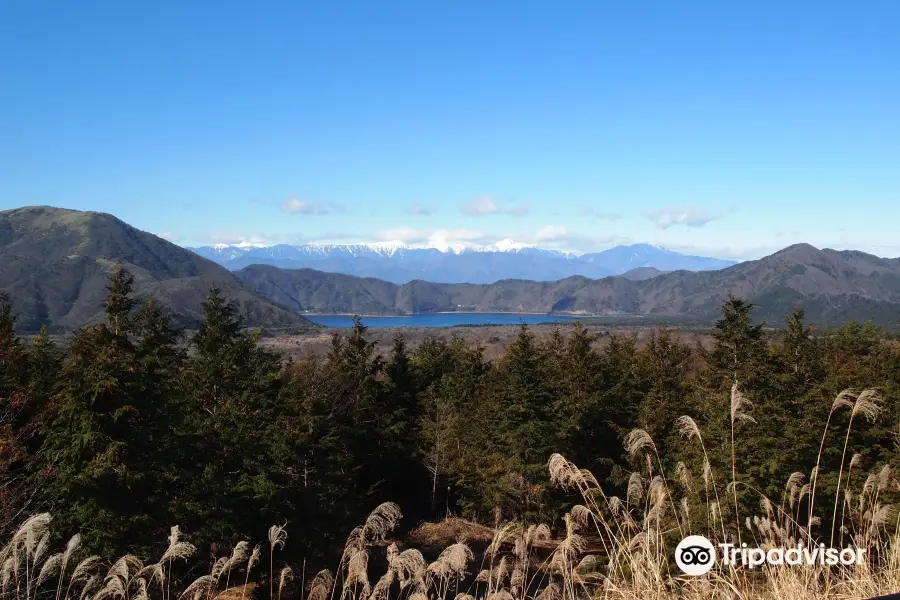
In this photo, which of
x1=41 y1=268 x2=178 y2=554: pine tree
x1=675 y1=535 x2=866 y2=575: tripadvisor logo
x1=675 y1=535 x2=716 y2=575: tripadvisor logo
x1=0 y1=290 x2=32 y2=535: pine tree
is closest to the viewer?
x1=675 y1=535 x2=866 y2=575: tripadvisor logo

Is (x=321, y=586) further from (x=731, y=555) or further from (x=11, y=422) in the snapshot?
(x=11, y=422)

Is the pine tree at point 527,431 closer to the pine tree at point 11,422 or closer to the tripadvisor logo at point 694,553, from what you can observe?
the pine tree at point 11,422

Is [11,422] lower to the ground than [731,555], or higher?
lower

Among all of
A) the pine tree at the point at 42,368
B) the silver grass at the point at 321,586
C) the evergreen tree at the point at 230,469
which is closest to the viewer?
the silver grass at the point at 321,586

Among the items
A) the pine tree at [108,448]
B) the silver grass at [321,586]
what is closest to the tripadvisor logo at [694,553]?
the silver grass at [321,586]

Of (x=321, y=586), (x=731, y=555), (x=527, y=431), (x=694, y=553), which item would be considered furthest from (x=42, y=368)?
(x=731, y=555)

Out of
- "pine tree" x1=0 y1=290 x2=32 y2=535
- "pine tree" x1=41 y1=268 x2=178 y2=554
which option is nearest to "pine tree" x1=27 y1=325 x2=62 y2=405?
"pine tree" x1=0 y1=290 x2=32 y2=535

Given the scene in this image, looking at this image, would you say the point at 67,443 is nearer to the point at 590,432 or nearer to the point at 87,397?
the point at 87,397

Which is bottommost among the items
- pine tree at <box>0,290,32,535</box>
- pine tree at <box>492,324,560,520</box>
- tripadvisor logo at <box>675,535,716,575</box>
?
pine tree at <box>492,324,560,520</box>

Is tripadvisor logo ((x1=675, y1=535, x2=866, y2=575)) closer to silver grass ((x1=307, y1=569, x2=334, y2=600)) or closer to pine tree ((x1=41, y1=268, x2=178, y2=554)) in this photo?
silver grass ((x1=307, y1=569, x2=334, y2=600))

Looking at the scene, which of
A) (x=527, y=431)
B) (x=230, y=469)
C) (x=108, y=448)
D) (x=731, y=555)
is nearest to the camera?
(x=731, y=555)

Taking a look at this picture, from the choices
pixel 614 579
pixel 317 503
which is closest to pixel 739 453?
pixel 317 503

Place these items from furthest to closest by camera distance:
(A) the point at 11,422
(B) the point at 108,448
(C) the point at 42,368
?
(C) the point at 42,368 < (A) the point at 11,422 < (B) the point at 108,448

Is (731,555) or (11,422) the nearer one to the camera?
(731,555)
